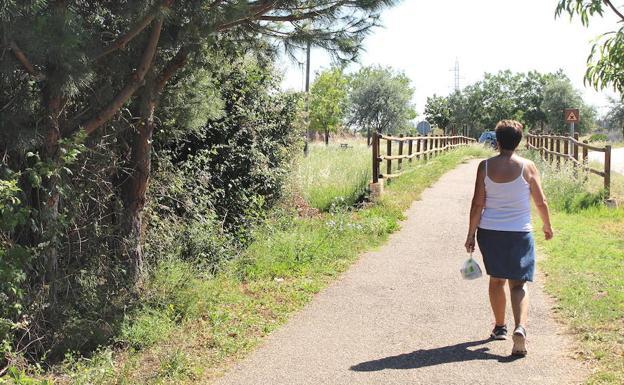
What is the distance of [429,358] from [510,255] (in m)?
1.05

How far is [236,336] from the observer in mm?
5660

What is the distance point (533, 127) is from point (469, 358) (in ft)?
293

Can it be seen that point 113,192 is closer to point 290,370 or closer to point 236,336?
point 236,336

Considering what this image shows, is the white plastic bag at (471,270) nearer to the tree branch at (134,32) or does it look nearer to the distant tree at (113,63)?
the distant tree at (113,63)

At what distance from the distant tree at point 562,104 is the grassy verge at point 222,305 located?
6944cm

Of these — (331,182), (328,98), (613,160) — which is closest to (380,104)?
(328,98)

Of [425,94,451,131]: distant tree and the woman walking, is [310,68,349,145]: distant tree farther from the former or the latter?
the woman walking

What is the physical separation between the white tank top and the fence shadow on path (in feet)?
3.33

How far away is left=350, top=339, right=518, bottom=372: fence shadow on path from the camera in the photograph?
4824 millimetres

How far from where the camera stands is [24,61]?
4.45m

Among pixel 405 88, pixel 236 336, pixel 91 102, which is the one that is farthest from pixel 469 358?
pixel 405 88

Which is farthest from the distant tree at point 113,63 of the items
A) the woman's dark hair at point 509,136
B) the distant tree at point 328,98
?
the distant tree at point 328,98

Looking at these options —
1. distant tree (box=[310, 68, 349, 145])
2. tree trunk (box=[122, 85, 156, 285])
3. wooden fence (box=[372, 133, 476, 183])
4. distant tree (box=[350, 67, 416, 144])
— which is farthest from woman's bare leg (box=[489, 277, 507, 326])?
distant tree (box=[350, 67, 416, 144])

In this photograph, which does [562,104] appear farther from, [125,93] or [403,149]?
[125,93]
